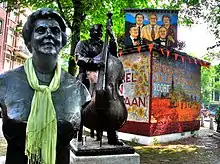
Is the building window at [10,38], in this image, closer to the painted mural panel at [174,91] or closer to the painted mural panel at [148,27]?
the painted mural panel at [148,27]

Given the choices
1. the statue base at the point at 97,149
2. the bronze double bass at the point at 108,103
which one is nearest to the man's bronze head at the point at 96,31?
the bronze double bass at the point at 108,103

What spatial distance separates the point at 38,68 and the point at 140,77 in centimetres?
877

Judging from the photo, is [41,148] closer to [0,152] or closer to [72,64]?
[0,152]

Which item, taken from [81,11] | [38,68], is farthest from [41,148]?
[81,11]

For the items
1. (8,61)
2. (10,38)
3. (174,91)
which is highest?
(10,38)

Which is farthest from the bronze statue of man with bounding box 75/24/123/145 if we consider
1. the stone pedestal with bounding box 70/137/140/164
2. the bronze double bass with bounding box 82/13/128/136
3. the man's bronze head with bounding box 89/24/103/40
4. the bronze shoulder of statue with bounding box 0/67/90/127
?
the bronze shoulder of statue with bounding box 0/67/90/127

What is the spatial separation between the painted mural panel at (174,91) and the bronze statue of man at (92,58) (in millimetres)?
5843

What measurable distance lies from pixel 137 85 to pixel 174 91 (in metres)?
1.74

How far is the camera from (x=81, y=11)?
1063 cm

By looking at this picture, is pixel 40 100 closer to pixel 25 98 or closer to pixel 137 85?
pixel 25 98

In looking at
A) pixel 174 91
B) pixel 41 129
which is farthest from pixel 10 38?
pixel 41 129

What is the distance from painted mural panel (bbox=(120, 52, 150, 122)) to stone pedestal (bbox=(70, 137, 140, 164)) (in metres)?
6.20

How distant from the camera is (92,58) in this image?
4.56 metres

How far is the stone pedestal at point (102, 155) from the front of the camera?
409 centimetres
